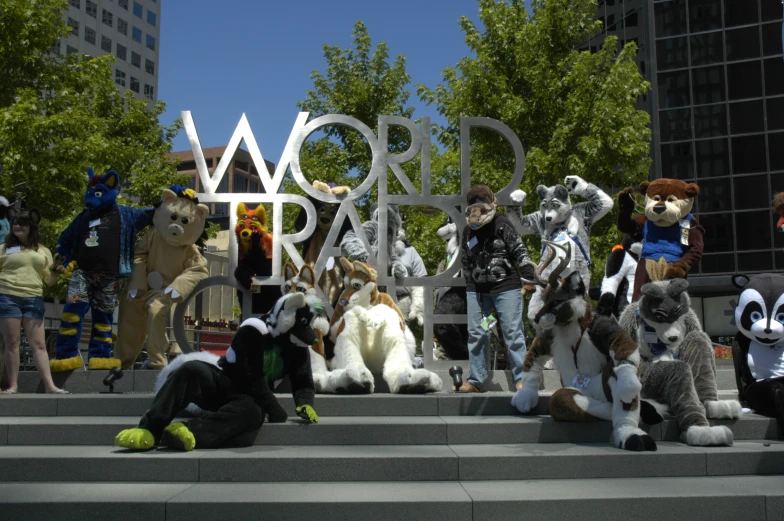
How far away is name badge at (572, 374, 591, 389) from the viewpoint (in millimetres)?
5703

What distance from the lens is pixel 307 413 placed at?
552cm

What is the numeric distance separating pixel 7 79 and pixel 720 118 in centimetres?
2607

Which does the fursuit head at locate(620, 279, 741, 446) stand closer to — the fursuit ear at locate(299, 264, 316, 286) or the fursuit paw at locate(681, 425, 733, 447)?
the fursuit paw at locate(681, 425, 733, 447)

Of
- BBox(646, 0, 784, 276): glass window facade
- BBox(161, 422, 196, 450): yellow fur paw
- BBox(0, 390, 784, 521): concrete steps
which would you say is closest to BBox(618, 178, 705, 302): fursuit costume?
BBox(0, 390, 784, 521): concrete steps

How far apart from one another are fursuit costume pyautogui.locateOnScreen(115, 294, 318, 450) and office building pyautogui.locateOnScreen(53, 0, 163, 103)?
159 feet

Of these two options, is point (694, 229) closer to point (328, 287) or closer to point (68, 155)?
point (328, 287)

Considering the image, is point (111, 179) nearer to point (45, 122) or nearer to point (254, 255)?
point (254, 255)

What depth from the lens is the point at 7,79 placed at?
14.8 m

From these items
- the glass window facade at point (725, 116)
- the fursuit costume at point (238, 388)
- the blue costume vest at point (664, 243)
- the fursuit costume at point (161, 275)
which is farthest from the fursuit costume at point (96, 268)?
the glass window facade at point (725, 116)

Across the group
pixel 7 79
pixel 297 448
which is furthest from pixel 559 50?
pixel 297 448

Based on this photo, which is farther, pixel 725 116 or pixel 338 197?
pixel 725 116

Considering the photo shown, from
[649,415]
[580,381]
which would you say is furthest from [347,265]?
[649,415]

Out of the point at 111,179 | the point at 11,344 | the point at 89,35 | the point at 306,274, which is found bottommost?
the point at 11,344

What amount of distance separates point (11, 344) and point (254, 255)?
259 centimetres
